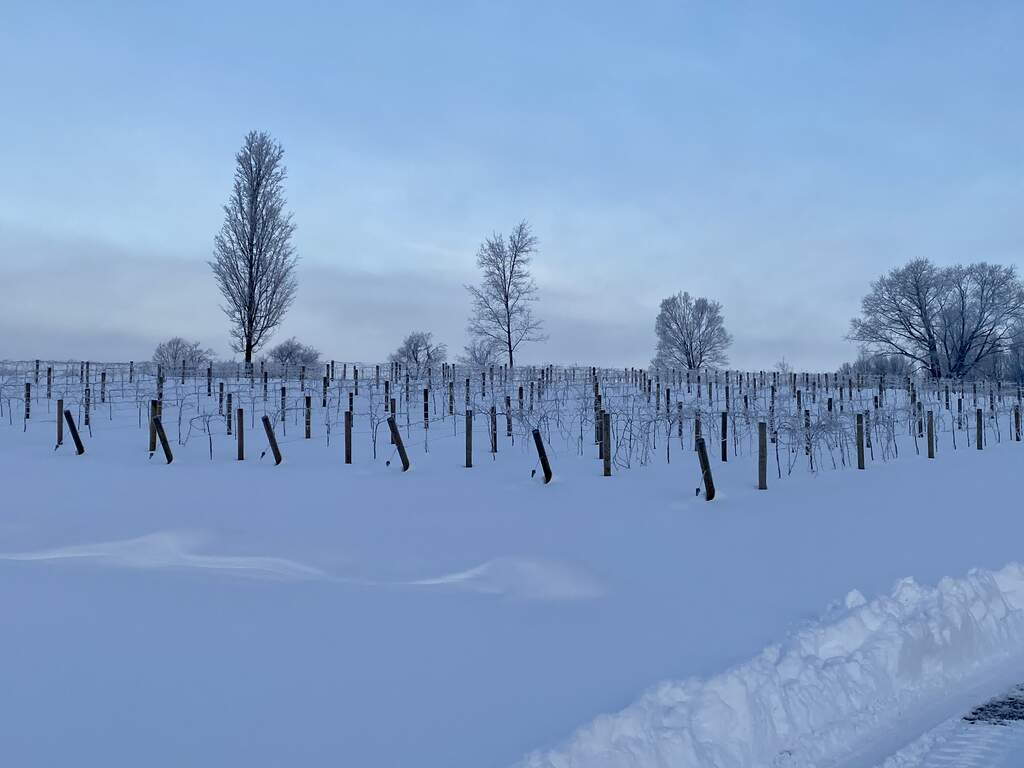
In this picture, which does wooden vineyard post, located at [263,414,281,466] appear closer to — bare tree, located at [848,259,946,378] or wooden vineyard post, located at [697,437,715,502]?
wooden vineyard post, located at [697,437,715,502]

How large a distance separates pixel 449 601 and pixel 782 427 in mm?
9749

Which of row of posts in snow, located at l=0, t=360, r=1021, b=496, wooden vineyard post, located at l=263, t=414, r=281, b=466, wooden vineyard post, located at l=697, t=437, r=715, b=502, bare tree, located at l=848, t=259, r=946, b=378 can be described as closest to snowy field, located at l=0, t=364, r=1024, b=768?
wooden vineyard post, located at l=697, t=437, r=715, b=502

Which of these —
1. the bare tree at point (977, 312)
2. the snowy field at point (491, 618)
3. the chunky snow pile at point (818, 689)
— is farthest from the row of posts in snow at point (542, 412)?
the bare tree at point (977, 312)

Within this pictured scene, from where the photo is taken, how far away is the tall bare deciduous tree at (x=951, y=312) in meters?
45.2

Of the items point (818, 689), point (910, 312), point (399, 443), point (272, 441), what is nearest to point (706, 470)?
point (399, 443)

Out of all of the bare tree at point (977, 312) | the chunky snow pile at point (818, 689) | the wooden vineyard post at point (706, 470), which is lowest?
the chunky snow pile at point (818, 689)

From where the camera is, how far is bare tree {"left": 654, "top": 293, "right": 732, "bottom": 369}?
2213 inches

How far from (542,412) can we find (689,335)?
140ft

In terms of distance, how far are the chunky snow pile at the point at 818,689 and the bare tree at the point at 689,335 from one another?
5043cm

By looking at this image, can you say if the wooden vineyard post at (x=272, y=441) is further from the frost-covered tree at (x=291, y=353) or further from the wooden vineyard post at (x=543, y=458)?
the frost-covered tree at (x=291, y=353)

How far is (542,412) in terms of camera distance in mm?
16469

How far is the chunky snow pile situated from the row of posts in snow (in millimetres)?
4826

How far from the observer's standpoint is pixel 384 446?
1520 cm

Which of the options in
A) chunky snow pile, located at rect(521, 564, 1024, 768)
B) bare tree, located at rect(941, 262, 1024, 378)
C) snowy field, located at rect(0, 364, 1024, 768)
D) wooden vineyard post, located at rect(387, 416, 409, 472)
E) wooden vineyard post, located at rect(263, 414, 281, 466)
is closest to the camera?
chunky snow pile, located at rect(521, 564, 1024, 768)
